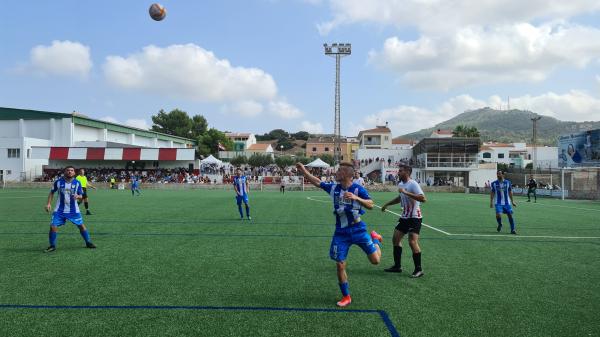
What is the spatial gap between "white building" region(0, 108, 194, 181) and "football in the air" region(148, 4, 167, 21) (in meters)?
38.2

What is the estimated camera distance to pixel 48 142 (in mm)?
55969

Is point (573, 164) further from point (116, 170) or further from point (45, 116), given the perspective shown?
point (45, 116)

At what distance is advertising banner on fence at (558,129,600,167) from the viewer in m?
36.3

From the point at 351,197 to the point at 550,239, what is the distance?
30.0 feet

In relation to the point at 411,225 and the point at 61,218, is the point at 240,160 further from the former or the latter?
the point at 411,225

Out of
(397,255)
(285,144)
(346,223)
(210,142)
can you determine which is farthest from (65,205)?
(285,144)

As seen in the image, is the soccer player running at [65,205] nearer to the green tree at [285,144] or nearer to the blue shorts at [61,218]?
the blue shorts at [61,218]

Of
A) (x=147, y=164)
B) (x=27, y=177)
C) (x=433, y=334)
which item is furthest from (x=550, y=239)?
(x=27, y=177)

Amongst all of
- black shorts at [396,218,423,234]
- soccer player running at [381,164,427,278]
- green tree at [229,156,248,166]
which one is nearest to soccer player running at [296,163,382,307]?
soccer player running at [381,164,427,278]

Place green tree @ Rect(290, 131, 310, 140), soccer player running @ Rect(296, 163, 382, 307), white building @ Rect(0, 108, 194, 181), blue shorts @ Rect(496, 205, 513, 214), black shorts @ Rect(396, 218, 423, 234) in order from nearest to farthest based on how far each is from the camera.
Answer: soccer player running @ Rect(296, 163, 382, 307)
black shorts @ Rect(396, 218, 423, 234)
blue shorts @ Rect(496, 205, 513, 214)
white building @ Rect(0, 108, 194, 181)
green tree @ Rect(290, 131, 310, 140)

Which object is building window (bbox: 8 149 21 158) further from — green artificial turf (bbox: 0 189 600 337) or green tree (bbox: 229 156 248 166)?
green artificial turf (bbox: 0 189 600 337)

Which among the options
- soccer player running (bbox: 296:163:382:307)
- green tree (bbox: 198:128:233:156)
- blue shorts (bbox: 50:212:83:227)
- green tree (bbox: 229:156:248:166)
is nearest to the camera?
soccer player running (bbox: 296:163:382:307)

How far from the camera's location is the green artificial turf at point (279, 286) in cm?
502

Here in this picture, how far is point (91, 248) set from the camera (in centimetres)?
978
